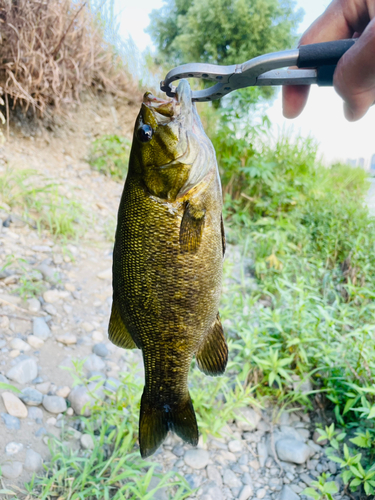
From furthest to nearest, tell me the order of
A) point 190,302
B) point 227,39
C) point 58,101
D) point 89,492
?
point 227,39 < point 58,101 < point 89,492 < point 190,302

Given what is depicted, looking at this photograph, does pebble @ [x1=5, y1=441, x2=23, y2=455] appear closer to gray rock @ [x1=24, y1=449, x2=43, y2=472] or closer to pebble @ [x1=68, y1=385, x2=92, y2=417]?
gray rock @ [x1=24, y1=449, x2=43, y2=472]

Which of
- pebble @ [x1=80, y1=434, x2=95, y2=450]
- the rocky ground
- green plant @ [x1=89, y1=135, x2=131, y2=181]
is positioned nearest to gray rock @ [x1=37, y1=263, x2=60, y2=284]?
the rocky ground

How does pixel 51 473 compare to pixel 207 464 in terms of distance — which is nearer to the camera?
pixel 51 473

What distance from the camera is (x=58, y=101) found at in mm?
5305

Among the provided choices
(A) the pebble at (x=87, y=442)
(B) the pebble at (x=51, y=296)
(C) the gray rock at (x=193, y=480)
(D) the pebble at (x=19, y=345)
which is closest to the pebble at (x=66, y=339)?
(D) the pebble at (x=19, y=345)

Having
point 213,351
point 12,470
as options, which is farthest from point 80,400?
point 213,351

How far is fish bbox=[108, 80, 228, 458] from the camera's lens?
1.12 m

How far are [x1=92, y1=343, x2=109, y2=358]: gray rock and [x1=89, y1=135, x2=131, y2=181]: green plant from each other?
357 centimetres

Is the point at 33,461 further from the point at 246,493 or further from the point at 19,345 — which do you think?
the point at 246,493

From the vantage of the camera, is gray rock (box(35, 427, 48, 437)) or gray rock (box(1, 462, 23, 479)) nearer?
gray rock (box(1, 462, 23, 479))

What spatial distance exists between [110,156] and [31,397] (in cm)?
434

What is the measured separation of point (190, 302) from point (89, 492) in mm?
1302

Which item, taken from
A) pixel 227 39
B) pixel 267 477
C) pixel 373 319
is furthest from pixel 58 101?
pixel 227 39

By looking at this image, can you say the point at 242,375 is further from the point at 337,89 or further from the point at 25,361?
the point at 337,89
